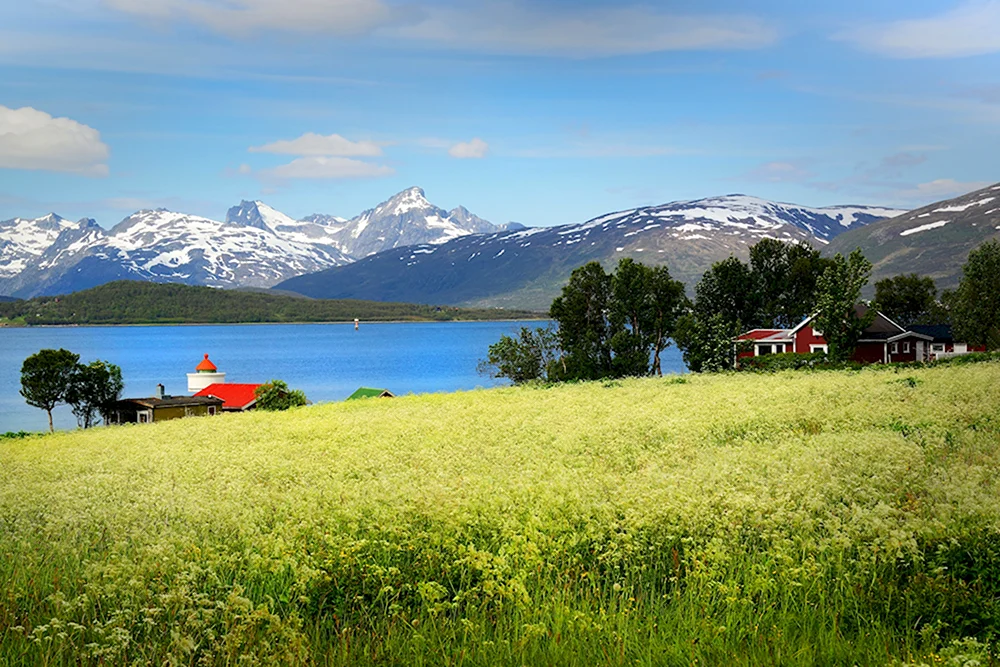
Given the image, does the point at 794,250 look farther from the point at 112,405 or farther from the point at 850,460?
the point at 850,460

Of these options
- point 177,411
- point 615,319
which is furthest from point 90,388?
point 615,319

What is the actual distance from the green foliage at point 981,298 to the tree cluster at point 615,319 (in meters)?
35.0

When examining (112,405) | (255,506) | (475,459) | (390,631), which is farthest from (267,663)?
(112,405)

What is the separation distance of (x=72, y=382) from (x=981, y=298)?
327ft

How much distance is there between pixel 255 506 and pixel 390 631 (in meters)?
4.97

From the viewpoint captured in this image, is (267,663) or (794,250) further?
(794,250)

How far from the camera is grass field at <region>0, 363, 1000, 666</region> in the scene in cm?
782

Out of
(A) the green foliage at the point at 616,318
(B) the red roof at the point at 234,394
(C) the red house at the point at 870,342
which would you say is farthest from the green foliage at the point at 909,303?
(B) the red roof at the point at 234,394

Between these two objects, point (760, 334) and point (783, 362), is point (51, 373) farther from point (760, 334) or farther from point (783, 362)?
point (760, 334)

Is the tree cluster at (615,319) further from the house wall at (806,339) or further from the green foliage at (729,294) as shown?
the green foliage at (729,294)

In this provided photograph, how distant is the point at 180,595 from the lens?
8.08m

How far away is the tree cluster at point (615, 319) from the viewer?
8581 centimetres

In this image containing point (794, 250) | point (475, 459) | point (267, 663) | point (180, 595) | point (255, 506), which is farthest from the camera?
point (794, 250)

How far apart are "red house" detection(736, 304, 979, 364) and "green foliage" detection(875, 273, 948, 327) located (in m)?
25.9
